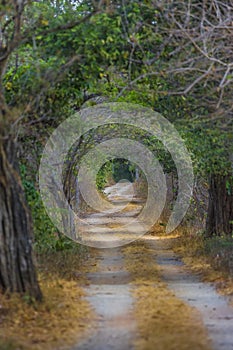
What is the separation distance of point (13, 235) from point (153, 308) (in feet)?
9.06

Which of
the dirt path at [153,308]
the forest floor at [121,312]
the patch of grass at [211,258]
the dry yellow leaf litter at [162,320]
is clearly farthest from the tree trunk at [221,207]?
the dry yellow leaf litter at [162,320]

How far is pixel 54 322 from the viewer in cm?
1039

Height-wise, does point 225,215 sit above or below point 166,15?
below

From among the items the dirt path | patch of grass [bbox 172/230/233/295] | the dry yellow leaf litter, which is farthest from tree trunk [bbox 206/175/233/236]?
the dry yellow leaf litter

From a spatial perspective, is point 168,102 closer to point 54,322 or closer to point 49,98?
point 49,98

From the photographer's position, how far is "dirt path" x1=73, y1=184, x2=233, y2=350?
31.1 feet

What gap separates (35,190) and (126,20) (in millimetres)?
4933

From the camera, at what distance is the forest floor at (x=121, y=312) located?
371 inches

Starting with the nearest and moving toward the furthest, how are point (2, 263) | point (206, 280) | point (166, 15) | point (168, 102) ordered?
point (2, 263) < point (166, 15) < point (206, 280) < point (168, 102)

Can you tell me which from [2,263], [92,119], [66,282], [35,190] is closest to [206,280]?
[66,282]

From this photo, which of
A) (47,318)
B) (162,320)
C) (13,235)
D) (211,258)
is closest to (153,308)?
(162,320)

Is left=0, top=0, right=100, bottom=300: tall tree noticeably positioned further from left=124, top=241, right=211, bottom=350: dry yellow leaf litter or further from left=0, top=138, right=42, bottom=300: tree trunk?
left=124, top=241, right=211, bottom=350: dry yellow leaf litter

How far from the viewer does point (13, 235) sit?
11.1 m

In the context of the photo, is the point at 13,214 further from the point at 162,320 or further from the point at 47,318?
the point at 162,320
